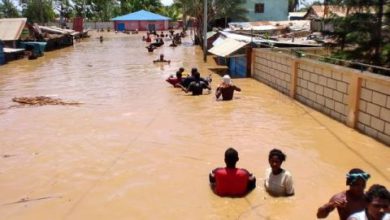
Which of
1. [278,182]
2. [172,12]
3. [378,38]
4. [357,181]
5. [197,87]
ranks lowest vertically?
[278,182]

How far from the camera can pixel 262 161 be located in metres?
8.88

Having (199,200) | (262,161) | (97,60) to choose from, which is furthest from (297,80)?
(97,60)

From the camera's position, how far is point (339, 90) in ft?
38.2

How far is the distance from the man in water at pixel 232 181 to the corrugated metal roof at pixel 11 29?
3191 cm

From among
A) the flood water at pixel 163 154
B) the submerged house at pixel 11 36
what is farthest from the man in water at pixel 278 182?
the submerged house at pixel 11 36

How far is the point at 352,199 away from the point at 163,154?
5.26m

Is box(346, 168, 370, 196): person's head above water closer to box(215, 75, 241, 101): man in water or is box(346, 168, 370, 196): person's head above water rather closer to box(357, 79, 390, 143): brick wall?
box(357, 79, 390, 143): brick wall

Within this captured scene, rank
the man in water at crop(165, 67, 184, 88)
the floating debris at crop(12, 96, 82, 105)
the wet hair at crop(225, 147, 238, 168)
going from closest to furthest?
the wet hair at crop(225, 147, 238, 168) → the floating debris at crop(12, 96, 82, 105) → the man in water at crop(165, 67, 184, 88)

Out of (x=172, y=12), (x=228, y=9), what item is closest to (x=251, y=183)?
(x=228, y=9)

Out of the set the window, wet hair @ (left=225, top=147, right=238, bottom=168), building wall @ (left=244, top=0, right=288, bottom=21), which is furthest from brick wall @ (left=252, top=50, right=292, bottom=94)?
the window

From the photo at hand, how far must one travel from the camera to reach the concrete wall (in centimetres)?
973

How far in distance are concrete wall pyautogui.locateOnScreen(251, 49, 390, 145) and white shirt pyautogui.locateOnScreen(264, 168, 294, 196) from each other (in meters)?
3.85

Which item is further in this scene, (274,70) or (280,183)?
(274,70)

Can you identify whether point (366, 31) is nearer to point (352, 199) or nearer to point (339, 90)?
point (339, 90)
